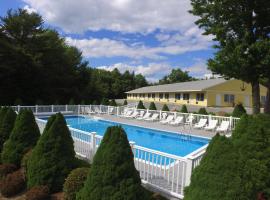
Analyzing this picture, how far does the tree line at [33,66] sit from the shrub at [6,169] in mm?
17438

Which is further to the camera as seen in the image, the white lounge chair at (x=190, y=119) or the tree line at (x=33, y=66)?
the tree line at (x=33, y=66)

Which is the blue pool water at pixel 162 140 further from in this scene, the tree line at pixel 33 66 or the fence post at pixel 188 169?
the tree line at pixel 33 66

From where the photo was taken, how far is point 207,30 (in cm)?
1689

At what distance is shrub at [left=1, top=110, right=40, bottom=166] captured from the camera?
730 cm

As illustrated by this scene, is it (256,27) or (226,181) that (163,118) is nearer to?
(256,27)

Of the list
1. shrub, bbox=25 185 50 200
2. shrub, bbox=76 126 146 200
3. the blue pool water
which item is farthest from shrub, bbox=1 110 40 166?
the blue pool water

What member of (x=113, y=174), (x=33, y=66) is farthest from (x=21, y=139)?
(x=33, y=66)

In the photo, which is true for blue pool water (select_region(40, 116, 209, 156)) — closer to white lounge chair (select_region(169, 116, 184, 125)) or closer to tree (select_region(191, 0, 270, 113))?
white lounge chair (select_region(169, 116, 184, 125))

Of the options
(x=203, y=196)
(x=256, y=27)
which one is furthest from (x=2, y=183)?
(x=256, y=27)

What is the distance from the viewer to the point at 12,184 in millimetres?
6137

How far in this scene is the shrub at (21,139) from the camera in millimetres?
7305

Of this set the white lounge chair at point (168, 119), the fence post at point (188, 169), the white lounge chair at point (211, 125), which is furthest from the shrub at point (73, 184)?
the white lounge chair at point (168, 119)

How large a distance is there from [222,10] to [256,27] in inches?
106

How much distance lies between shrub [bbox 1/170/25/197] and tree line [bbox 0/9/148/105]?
717 inches
